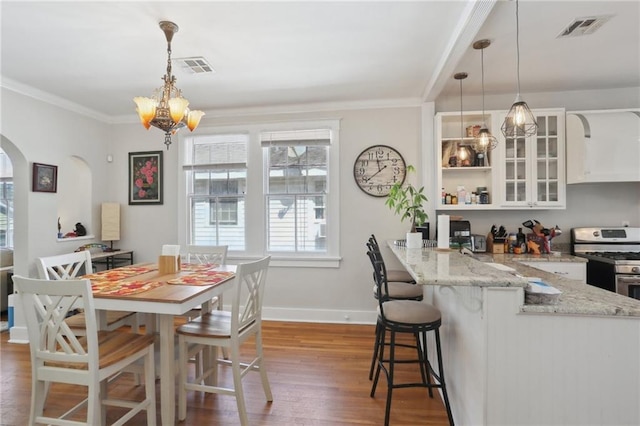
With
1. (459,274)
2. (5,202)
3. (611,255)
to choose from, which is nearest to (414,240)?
(459,274)

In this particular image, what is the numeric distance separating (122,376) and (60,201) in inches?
110

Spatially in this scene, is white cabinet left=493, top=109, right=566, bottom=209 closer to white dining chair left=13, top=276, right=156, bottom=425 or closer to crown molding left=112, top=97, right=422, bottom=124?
crown molding left=112, top=97, right=422, bottom=124

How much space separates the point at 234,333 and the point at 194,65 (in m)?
2.37

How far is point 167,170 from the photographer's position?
4137 millimetres

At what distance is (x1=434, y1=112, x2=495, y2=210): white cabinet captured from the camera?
336 cm

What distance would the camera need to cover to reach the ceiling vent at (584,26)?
220 cm

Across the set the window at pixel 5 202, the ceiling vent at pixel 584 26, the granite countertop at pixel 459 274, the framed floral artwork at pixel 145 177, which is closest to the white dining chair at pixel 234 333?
the granite countertop at pixel 459 274

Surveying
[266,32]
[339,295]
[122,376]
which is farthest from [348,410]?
[266,32]

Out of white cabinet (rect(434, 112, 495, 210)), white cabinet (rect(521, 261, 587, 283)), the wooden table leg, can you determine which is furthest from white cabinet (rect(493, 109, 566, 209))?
the wooden table leg

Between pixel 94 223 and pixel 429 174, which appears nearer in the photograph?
pixel 429 174

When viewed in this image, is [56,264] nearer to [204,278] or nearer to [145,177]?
[204,278]

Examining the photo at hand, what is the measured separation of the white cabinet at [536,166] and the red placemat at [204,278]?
288 centimetres

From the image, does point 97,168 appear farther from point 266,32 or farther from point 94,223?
point 266,32

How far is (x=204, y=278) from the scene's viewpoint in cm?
227
